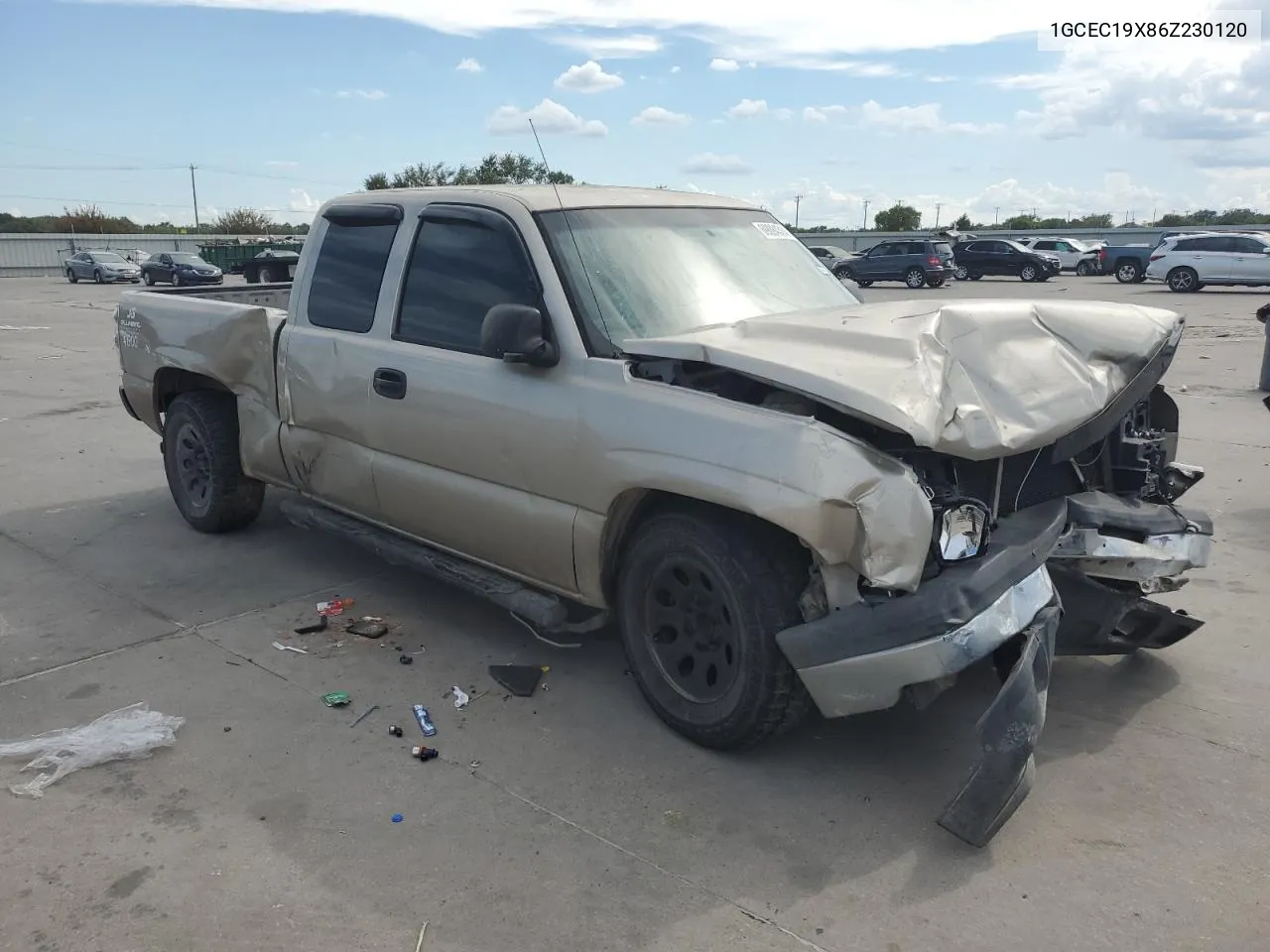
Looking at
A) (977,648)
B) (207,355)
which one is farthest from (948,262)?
(977,648)

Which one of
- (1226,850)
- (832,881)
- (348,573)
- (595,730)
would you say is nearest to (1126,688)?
(1226,850)

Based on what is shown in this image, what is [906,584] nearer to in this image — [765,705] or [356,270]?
[765,705]

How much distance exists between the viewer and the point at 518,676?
171 inches

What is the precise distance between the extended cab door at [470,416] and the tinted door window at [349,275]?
23 centimetres

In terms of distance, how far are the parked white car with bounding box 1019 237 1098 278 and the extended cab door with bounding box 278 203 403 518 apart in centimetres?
3795

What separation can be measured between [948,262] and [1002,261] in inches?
130

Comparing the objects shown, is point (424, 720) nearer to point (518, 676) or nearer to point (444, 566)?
point (518, 676)

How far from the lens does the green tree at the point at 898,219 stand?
78500 mm

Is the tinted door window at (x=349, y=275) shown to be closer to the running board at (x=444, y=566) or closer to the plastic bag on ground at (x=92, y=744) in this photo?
the running board at (x=444, y=566)

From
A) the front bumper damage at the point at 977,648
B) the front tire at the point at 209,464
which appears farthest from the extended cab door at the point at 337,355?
the front bumper damage at the point at 977,648

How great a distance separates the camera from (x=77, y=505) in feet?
23.3

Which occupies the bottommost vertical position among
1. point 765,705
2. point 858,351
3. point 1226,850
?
point 1226,850

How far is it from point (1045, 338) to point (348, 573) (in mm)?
3795

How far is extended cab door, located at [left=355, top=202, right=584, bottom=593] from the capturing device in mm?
3992
